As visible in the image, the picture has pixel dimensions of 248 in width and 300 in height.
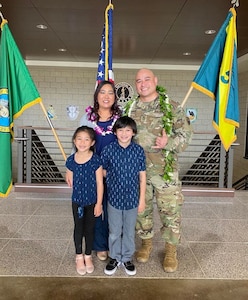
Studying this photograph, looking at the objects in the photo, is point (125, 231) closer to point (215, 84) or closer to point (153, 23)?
point (215, 84)

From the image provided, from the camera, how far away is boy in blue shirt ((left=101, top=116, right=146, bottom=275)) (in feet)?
7.39

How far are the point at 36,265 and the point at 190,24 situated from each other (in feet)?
14.2

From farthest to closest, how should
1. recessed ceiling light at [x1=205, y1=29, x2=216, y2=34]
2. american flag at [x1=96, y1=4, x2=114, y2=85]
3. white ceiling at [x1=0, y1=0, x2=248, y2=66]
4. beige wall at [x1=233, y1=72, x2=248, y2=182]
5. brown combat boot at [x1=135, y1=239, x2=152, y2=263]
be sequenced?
beige wall at [x1=233, y1=72, x2=248, y2=182] < recessed ceiling light at [x1=205, y1=29, x2=216, y2=34] < white ceiling at [x1=0, y1=0, x2=248, y2=66] < american flag at [x1=96, y1=4, x2=114, y2=85] < brown combat boot at [x1=135, y1=239, x2=152, y2=263]

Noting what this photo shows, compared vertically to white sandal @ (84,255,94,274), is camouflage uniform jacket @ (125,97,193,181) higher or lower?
higher

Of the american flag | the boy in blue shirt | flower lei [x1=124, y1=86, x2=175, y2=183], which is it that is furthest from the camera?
the american flag

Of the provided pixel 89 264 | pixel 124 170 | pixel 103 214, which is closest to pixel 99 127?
pixel 124 170

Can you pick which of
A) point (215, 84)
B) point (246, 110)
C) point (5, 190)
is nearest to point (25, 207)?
point (5, 190)

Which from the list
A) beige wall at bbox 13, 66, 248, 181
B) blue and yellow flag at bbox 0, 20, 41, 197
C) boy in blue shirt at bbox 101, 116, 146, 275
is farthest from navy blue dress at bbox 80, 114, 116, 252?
beige wall at bbox 13, 66, 248, 181

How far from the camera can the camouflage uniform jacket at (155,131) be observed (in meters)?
2.39

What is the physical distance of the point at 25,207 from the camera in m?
4.14

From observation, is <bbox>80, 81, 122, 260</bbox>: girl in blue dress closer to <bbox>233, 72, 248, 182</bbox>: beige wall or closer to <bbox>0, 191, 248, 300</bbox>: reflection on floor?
<bbox>0, 191, 248, 300</bbox>: reflection on floor

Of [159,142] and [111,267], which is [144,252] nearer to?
[111,267]

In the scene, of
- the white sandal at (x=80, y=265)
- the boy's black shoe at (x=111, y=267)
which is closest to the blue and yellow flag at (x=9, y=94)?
the white sandal at (x=80, y=265)

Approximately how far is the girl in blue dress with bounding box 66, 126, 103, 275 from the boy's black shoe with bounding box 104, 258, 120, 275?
13 cm
